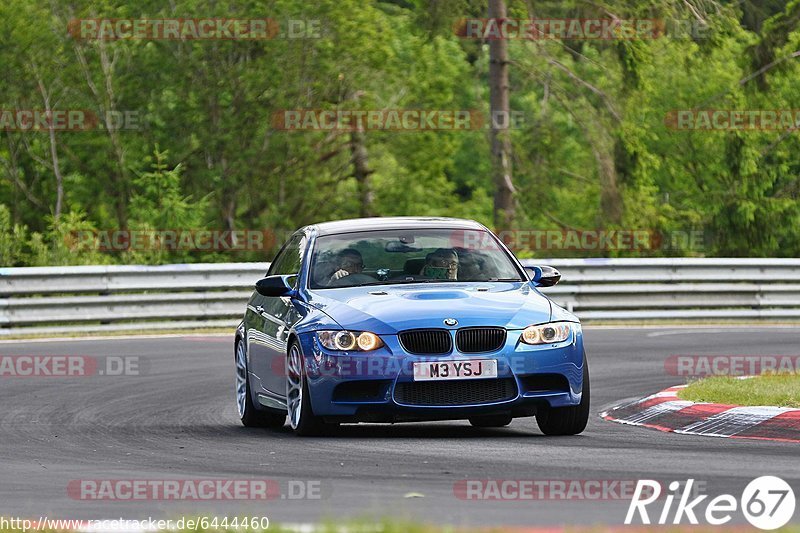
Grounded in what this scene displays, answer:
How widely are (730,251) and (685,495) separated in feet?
101

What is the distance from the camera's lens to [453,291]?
10906mm

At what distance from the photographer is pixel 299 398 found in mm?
10648

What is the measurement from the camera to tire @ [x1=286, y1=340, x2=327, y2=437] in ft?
34.5

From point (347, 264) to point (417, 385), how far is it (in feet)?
5.16

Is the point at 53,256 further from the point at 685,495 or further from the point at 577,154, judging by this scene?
the point at 577,154
